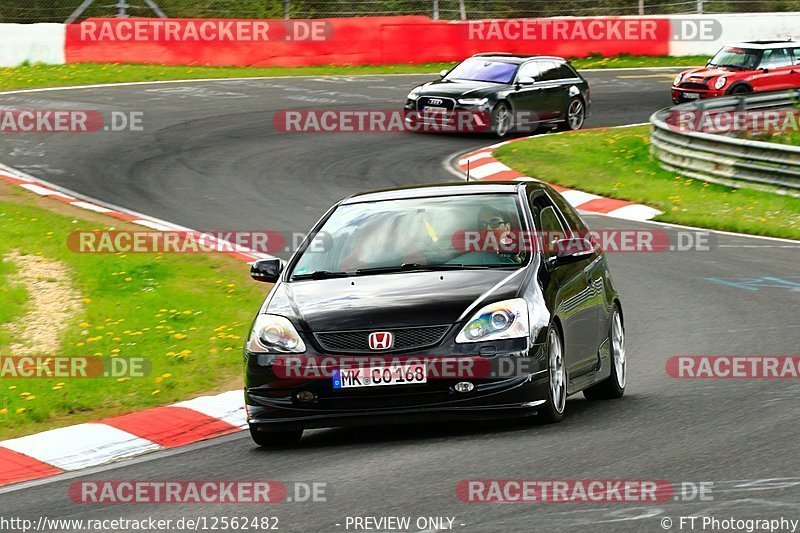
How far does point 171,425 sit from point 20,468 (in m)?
1.28

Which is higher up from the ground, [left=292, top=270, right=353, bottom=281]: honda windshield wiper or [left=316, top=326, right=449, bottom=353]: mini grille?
[left=292, top=270, right=353, bottom=281]: honda windshield wiper

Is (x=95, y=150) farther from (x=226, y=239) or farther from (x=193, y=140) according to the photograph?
(x=226, y=239)

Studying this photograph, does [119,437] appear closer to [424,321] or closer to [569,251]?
[424,321]

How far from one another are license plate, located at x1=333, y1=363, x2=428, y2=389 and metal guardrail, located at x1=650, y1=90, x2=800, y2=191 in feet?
45.1

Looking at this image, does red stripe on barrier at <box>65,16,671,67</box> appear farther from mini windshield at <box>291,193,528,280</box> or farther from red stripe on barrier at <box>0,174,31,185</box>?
mini windshield at <box>291,193,528,280</box>

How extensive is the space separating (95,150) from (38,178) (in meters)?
2.92

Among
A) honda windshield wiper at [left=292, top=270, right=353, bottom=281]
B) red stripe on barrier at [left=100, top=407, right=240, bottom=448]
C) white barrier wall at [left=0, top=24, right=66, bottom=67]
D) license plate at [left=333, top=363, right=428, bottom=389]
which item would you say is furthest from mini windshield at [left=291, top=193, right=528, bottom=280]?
white barrier wall at [left=0, top=24, right=66, bottom=67]

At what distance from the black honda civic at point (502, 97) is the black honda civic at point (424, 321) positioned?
56.4 ft

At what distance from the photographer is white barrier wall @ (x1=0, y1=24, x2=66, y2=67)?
109ft

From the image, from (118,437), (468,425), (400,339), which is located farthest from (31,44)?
(400,339)

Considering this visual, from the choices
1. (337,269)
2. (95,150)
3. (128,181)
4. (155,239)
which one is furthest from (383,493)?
(95,150)

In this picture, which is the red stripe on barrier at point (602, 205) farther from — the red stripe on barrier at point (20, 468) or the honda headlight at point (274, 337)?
the red stripe on barrier at point (20, 468)

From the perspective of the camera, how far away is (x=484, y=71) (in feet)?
91.8

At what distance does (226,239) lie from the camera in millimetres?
17281
